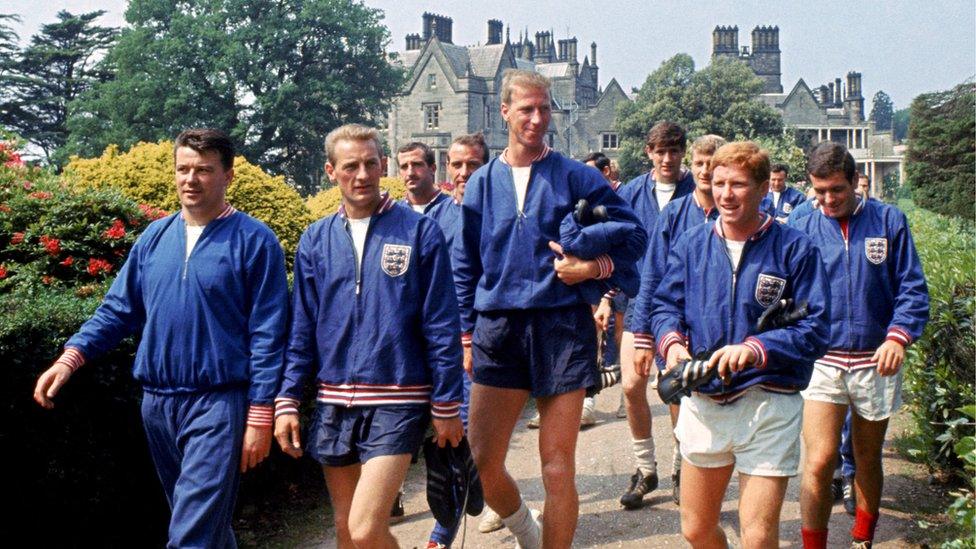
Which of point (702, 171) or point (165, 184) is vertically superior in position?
point (165, 184)

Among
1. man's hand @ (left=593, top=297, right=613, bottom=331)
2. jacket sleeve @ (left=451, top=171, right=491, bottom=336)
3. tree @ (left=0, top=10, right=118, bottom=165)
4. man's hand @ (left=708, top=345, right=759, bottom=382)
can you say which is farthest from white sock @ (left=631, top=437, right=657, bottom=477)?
tree @ (left=0, top=10, right=118, bottom=165)

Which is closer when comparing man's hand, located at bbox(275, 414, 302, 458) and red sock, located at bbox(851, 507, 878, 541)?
man's hand, located at bbox(275, 414, 302, 458)

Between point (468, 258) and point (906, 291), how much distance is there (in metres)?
2.28

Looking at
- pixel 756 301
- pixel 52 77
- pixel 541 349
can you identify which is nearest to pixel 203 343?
pixel 541 349

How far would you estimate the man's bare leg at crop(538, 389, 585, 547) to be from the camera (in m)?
4.84

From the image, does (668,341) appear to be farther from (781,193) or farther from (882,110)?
(882,110)

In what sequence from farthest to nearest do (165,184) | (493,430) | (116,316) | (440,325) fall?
1. (165,184)
2. (493,430)
3. (116,316)
4. (440,325)

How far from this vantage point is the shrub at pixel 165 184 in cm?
995

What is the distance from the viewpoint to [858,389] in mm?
5453

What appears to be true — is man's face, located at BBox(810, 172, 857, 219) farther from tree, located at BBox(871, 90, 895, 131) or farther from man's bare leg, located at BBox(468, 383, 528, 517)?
tree, located at BBox(871, 90, 895, 131)

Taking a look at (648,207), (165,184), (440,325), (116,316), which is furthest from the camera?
(165,184)

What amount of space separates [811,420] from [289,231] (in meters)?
6.76

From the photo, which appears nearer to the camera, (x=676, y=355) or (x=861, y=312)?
(x=676, y=355)

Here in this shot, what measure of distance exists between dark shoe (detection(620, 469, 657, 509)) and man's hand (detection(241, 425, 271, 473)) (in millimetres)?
3028
